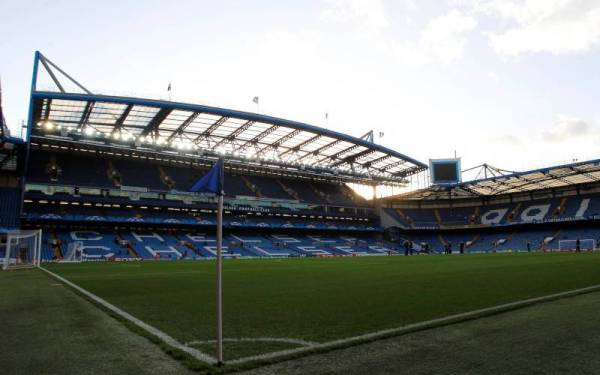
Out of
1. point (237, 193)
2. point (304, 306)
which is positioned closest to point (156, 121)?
point (237, 193)

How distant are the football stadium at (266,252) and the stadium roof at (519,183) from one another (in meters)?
0.49

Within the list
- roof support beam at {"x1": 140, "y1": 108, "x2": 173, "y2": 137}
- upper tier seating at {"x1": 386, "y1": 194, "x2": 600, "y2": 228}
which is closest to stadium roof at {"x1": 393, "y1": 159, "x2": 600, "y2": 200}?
upper tier seating at {"x1": 386, "y1": 194, "x2": 600, "y2": 228}

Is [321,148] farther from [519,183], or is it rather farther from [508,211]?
[508,211]

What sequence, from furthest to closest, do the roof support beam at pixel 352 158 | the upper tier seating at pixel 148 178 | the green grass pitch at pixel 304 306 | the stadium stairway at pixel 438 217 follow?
1. the stadium stairway at pixel 438 217
2. the roof support beam at pixel 352 158
3. the upper tier seating at pixel 148 178
4. the green grass pitch at pixel 304 306

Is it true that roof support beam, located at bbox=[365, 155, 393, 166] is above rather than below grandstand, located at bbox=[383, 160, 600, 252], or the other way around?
above

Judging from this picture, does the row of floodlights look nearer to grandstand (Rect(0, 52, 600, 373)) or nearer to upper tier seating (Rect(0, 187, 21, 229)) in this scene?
grandstand (Rect(0, 52, 600, 373))

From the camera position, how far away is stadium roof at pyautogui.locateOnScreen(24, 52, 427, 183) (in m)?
39.4

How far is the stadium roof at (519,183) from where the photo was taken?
53822 millimetres

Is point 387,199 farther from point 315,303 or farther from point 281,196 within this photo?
point 315,303

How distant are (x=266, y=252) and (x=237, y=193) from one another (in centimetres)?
1372

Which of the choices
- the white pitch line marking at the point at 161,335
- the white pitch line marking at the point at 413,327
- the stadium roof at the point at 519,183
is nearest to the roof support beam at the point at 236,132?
the stadium roof at the point at 519,183

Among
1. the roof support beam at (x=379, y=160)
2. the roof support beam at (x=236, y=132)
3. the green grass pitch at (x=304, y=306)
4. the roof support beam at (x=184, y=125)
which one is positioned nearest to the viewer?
the green grass pitch at (x=304, y=306)

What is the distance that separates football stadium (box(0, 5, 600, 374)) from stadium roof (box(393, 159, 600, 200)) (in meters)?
0.49

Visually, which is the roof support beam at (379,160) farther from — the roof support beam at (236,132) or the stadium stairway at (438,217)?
the roof support beam at (236,132)
